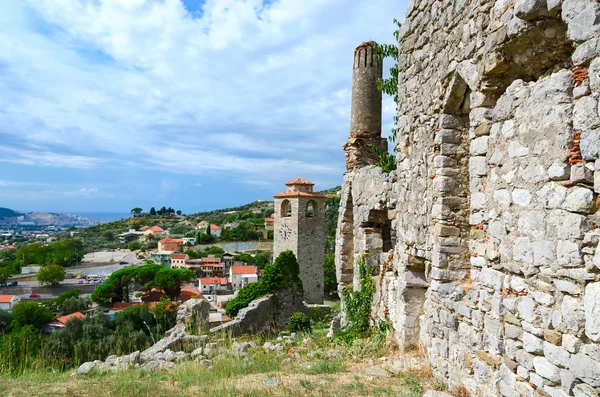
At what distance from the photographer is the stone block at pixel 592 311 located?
2543 millimetres

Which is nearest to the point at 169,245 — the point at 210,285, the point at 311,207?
the point at 210,285

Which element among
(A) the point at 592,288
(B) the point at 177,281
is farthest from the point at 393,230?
(B) the point at 177,281

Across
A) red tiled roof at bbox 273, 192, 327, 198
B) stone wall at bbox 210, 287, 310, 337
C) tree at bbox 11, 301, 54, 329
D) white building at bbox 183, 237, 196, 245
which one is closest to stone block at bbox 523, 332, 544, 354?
stone wall at bbox 210, 287, 310, 337

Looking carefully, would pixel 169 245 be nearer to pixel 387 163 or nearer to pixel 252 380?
pixel 387 163

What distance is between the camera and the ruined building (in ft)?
8.94

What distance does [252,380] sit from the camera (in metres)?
5.19

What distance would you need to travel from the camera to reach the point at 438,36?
5.01m

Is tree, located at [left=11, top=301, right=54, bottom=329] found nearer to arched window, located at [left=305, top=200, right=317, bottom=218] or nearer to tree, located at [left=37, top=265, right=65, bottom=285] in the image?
arched window, located at [left=305, top=200, right=317, bottom=218]

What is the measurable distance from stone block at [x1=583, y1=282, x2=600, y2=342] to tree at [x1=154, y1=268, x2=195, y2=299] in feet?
135

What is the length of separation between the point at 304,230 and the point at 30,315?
21.7 metres

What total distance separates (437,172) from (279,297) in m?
16.1

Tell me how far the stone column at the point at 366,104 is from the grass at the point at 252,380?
5138 millimetres

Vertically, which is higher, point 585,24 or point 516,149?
point 585,24

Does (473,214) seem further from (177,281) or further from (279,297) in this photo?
(177,281)
